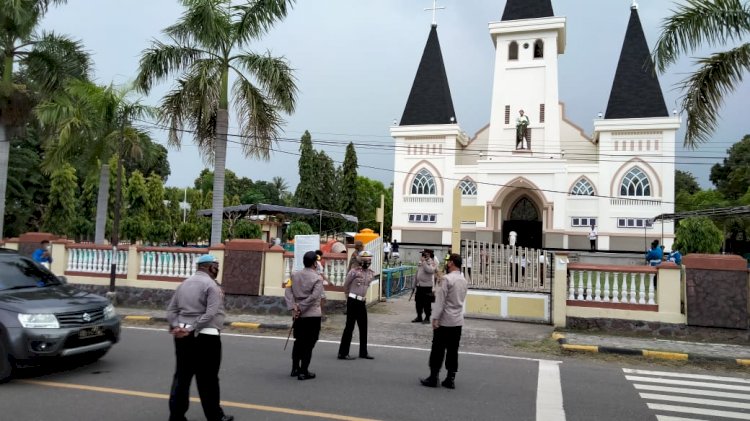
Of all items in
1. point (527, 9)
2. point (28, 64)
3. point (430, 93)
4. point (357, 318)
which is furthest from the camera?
point (430, 93)

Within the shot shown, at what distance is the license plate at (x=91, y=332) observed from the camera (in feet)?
23.2

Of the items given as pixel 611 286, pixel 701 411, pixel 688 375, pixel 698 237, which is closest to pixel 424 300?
pixel 611 286

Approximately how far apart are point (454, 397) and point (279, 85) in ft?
35.8

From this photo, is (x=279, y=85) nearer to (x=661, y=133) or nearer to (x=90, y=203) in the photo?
(x=661, y=133)

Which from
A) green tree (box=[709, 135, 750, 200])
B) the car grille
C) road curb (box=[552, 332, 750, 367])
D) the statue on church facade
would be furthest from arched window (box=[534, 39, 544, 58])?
the car grille

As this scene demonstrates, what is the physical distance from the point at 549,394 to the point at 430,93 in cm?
3330

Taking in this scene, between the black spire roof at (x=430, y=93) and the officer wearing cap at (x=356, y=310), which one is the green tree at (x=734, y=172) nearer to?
the black spire roof at (x=430, y=93)

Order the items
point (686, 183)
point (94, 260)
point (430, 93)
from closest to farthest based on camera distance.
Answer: point (94, 260) → point (430, 93) → point (686, 183)

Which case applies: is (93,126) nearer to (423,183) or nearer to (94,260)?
(94,260)

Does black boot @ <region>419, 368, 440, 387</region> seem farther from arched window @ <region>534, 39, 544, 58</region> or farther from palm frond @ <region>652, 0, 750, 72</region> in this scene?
arched window @ <region>534, 39, 544, 58</region>

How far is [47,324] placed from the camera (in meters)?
6.85

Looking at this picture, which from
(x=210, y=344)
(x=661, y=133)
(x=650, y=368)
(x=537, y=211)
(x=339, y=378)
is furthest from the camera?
(x=537, y=211)

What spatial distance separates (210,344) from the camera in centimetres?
531

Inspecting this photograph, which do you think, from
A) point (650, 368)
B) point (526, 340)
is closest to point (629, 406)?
point (650, 368)
